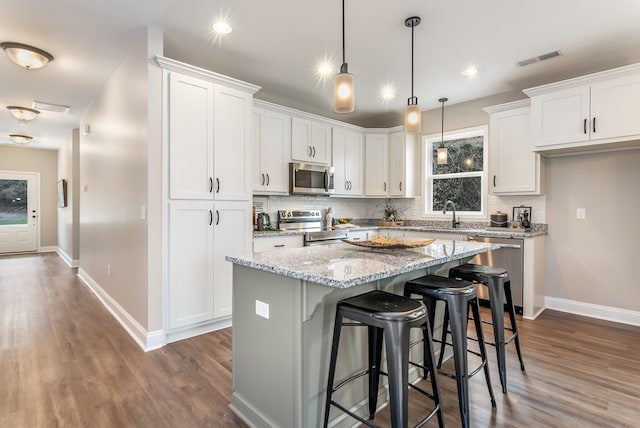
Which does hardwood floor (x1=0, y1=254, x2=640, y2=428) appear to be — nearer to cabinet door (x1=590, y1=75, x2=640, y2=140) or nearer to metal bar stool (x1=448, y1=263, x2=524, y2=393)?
metal bar stool (x1=448, y1=263, x2=524, y2=393)

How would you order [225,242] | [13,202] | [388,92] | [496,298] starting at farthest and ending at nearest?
[13,202] < [388,92] < [225,242] < [496,298]

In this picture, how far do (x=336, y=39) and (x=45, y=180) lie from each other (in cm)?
907

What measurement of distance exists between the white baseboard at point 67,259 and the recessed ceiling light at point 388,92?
637 cm

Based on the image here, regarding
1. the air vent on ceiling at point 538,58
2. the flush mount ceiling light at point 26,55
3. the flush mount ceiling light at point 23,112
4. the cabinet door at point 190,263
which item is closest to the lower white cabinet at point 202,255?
the cabinet door at point 190,263

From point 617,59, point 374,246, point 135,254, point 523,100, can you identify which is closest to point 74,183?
point 135,254

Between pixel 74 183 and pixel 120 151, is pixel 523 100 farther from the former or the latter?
pixel 74 183

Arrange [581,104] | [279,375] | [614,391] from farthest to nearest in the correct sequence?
[581,104]
[614,391]
[279,375]

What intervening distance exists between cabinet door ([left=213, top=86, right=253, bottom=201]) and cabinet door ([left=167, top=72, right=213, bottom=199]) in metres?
0.07

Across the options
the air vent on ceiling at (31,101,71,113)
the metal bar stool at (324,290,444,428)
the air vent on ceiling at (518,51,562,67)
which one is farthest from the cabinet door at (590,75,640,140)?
the air vent on ceiling at (31,101,71,113)

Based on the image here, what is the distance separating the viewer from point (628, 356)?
272 cm

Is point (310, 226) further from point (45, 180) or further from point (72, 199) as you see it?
point (45, 180)

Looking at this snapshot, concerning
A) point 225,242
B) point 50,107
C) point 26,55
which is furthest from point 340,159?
point 50,107

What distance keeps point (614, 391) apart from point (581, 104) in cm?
265

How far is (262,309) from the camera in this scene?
180cm
